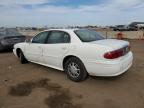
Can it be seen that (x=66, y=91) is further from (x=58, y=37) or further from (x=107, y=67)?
(x=58, y=37)

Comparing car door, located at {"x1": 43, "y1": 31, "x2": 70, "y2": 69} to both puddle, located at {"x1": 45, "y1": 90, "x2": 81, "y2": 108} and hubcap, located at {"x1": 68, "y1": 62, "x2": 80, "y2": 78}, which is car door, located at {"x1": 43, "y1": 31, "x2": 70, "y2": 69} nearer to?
hubcap, located at {"x1": 68, "y1": 62, "x2": 80, "y2": 78}

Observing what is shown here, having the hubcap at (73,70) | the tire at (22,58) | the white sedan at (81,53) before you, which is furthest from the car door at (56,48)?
the tire at (22,58)

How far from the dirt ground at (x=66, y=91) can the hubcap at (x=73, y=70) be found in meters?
0.24

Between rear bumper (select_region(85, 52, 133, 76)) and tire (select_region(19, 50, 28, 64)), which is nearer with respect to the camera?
rear bumper (select_region(85, 52, 133, 76))

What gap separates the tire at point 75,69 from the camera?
496 cm

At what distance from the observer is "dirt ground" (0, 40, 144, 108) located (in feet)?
12.9

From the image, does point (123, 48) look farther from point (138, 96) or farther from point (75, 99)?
point (75, 99)

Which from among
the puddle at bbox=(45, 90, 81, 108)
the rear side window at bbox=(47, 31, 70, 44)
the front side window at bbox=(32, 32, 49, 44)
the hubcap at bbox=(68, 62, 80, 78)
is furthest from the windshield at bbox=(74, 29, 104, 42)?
the puddle at bbox=(45, 90, 81, 108)

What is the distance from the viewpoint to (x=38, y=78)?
5.71 m

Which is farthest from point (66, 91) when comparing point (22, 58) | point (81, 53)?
point (22, 58)

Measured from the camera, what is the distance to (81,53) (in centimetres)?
484

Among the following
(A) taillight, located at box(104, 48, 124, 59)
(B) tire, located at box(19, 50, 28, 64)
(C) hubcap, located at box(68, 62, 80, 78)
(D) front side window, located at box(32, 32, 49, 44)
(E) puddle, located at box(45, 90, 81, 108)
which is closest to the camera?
(E) puddle, located at box(45, 90, 81, 108)

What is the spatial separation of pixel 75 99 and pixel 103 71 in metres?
1.01

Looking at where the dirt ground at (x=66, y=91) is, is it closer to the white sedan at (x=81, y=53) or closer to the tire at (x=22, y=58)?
the white sedan at (x=81, y=53)
